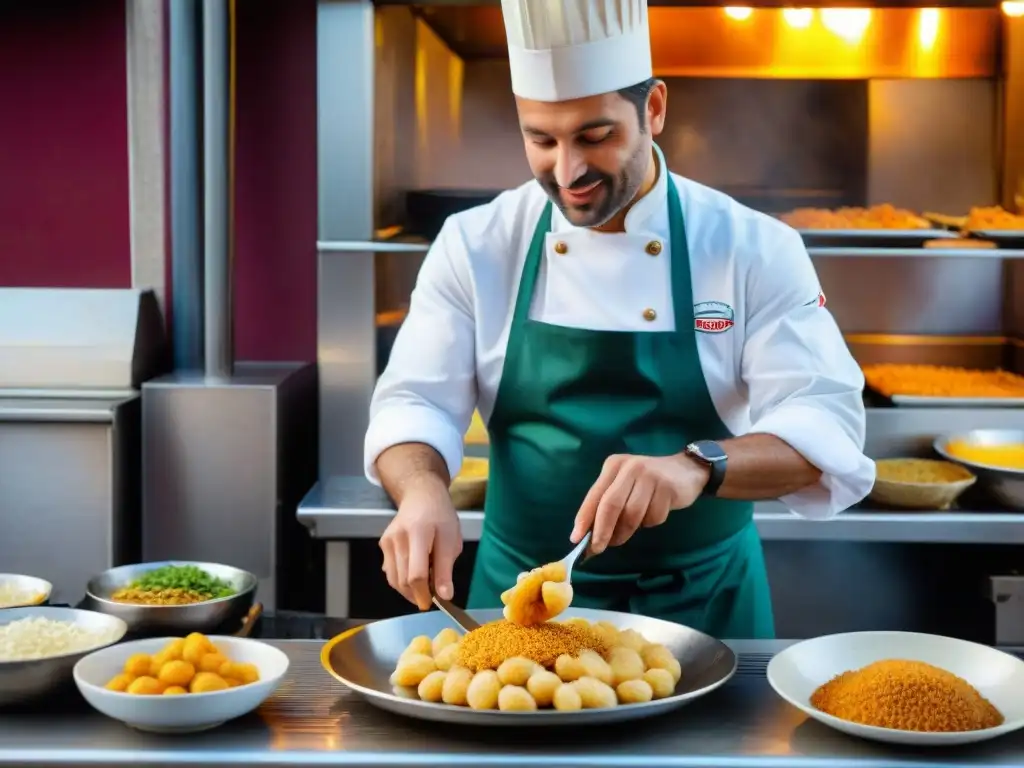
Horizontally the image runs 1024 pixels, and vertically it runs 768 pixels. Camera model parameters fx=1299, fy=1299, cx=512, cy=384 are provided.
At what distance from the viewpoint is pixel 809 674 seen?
5.45 feet

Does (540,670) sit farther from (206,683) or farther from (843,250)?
(843,250)

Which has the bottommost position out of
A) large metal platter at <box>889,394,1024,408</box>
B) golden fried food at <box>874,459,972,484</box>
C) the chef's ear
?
golden fried food at <box>874,459,972,484</box>

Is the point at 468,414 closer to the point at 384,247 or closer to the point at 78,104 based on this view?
the point at 384,247

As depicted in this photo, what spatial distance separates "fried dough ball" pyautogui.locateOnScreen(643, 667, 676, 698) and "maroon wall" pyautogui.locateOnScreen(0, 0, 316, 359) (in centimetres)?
245

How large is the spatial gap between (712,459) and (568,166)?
0.50 meters

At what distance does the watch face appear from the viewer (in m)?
1.92

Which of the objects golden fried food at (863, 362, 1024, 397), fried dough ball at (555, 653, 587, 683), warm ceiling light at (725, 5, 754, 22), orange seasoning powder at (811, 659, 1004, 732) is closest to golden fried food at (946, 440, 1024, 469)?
golden fried food at (863, 362, 1024, 397)

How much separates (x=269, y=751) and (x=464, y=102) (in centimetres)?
250

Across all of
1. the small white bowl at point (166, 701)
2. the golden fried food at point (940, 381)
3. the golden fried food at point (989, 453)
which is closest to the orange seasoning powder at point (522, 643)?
the small white bowl at point (166, 701)

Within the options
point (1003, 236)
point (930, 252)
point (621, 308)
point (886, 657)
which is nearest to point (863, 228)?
point (930, 252)

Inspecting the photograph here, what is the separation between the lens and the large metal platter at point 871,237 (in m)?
3.24

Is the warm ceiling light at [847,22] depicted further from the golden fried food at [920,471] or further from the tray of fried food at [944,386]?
the golden fried food at [920,471]

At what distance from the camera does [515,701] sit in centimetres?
146

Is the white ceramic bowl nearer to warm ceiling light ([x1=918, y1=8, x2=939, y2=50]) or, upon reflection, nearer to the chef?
the chef
